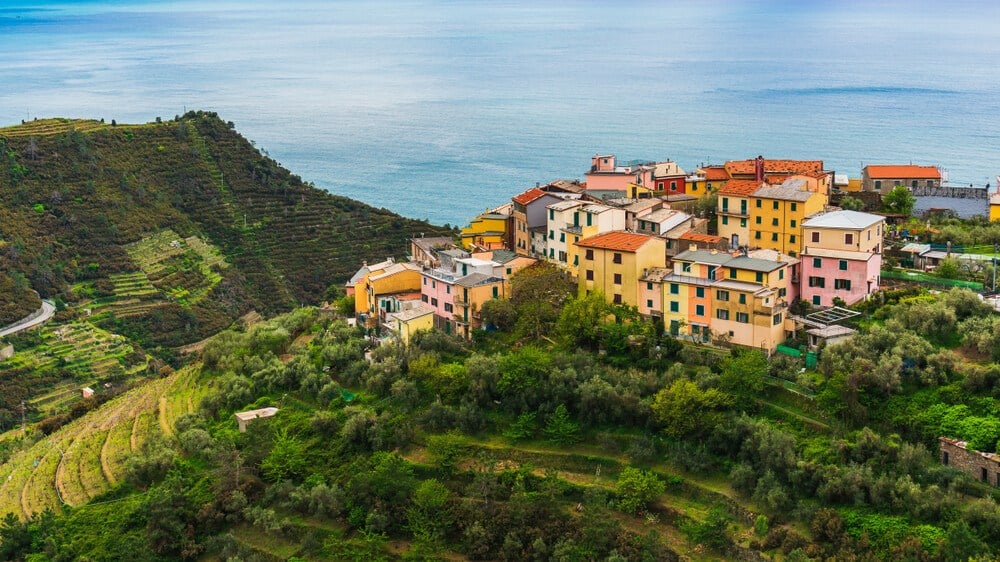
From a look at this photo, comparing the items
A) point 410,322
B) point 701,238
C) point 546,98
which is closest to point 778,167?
point 701,238

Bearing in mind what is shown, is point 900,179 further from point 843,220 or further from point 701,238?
point 701,238

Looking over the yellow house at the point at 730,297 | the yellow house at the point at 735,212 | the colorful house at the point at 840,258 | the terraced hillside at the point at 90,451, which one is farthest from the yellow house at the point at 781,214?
the terraced hillside at the point at 90,451

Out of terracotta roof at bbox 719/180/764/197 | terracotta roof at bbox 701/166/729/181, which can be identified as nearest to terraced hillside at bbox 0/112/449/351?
terracotta roof at bbox 701/166/729/181

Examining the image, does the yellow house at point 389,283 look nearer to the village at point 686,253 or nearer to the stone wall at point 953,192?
the village at point 686,253

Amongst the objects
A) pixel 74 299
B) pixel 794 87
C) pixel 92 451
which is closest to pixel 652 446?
pixel 92 451

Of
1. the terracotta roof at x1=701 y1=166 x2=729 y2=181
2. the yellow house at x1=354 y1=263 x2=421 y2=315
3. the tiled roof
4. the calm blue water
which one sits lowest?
the yellow house at x1=354 y1=263 x2=421 y2=315

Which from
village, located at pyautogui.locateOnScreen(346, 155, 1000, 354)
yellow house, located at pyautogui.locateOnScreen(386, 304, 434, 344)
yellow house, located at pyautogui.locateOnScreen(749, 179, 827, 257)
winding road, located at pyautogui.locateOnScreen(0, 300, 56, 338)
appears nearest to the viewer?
village, located at pyautogui.locateOnScreen(346, 155, 1000, 354)

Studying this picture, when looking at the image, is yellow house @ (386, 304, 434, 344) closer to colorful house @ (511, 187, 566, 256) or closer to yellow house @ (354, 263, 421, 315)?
yellow house @ (354, 263, 421, 315)
